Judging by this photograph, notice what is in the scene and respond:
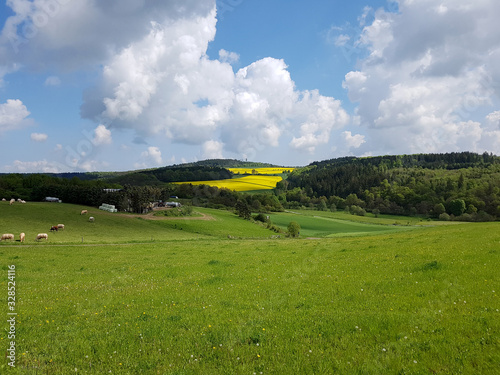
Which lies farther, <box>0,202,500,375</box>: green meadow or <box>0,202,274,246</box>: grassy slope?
<box>0,202,274,246</box>: grassy slope

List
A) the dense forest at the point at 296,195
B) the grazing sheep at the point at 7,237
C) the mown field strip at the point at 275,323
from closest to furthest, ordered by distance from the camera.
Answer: the mown field strip at the point at 275,323
the grazing sheep at the point at 7,237
the dense forest at the point at 296,195

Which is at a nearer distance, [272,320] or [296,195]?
[272,320]

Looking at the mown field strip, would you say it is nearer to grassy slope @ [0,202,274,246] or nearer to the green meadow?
the green meadow

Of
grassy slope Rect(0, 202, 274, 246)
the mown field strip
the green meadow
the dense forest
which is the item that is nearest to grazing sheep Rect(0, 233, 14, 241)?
grassy slope Rect(0, 202, 274, 246)

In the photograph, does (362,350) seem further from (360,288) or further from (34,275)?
(34,275)

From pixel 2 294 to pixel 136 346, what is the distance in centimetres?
1042

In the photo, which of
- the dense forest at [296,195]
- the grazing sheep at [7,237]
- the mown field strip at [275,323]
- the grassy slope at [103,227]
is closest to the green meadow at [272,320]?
the mown field strip at [275,323]

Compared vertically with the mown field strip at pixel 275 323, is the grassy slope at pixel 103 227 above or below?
below

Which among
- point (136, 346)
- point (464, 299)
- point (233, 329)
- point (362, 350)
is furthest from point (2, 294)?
point (464, 299)

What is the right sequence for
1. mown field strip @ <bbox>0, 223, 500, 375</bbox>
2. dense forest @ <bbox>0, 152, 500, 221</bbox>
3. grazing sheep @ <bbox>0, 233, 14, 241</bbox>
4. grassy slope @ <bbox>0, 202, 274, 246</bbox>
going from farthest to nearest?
dense forest @ <bbox>0, 152, 500, 221</bbox>
grassy slope @ <bbox>0, 202, 274, 246</bbox>
grazing sheep @ <bbox>0, 233, 14, 241</bbox>
mown field strip @ <bbox>0, 223, 500, 375</bbox>

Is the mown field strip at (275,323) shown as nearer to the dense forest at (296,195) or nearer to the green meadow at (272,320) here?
the green meadow at (272,320)

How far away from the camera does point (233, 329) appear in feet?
27.2

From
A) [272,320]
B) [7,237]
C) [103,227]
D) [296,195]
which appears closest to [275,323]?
[272,320]

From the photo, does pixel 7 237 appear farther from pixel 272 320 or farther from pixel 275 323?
pixel 275 323
